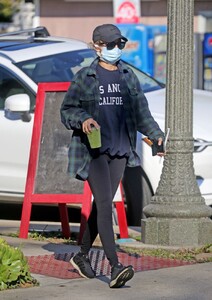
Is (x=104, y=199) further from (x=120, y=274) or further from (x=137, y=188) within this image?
(x=137, y=188)

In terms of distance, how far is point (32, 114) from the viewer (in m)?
10.3

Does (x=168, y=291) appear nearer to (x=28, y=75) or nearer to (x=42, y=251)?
(x=42, y=251)

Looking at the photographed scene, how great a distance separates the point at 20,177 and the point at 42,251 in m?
2.08

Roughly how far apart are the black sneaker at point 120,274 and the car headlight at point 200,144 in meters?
3.22

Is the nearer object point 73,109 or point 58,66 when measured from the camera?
point 73,109

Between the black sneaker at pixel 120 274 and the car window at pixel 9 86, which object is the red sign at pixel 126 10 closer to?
the car window at pixel 9 86

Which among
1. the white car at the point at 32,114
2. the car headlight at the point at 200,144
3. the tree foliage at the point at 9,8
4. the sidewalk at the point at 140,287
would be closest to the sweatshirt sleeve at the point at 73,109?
the sidewalk at the point at 140,287

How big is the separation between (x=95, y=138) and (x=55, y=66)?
4274 millimetres

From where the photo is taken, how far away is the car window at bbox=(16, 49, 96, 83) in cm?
1065

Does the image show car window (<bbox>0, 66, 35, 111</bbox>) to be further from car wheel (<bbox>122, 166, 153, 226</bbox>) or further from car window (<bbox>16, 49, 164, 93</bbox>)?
car wheel (<bbox>122, 166, 153, 226</bbox>)

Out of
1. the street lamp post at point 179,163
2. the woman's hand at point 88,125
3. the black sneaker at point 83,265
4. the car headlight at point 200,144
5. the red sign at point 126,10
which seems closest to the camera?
the woman's hand at point 88,125

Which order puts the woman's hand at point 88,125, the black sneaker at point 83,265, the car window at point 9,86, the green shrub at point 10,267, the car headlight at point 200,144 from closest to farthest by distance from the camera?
the woman's hand at point 88,125 → the green shrub at point 10,267 → the black sneaker at point 83,265 → the car headlight at point 200,144 → the car window at point 9,86

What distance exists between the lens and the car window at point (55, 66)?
1065 cm

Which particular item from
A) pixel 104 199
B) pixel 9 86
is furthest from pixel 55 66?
pixel 104 199
